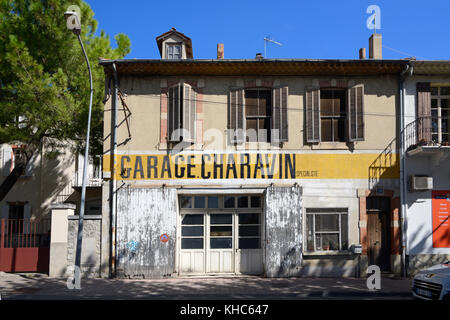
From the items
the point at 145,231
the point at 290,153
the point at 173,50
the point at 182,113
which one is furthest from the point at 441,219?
the point at 173,50

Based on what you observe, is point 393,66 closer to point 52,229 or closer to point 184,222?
point 184,222

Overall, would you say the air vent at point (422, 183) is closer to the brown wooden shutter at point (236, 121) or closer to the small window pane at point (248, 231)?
the small window pane at point (248, 231)

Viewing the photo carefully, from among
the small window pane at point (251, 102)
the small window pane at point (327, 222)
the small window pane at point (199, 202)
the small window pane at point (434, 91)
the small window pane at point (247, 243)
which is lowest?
the small window pane at point (247, 243)

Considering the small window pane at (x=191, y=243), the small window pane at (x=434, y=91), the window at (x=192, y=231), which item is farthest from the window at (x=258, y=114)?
the small window pane at (x=434, y=91)

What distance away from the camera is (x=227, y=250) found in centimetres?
1328

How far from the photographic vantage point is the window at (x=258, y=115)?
13.3m

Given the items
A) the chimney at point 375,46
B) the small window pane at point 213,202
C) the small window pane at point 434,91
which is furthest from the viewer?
the chimney at point 375,46

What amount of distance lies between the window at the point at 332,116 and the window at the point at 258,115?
1.31 metres

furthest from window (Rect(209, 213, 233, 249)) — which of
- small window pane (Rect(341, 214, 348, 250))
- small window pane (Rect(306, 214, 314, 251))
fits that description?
small window pane (Rect(341, 214, 348, 250))

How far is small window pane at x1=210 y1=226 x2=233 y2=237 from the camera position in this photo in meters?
13.4

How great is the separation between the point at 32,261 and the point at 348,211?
1057 centimetres

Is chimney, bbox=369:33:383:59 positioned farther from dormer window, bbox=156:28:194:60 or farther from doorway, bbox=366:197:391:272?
dormer window, bbox=156:28:194:60

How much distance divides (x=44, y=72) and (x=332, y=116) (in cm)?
1054

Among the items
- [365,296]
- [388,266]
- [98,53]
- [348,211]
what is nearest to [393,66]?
[348,211]
